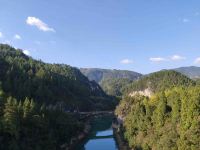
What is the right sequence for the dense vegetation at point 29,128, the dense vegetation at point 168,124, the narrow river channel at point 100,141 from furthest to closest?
the narrow river channel at point 100,141, the dense vegetation at point 29,128, the dense vegetation at point 168,124

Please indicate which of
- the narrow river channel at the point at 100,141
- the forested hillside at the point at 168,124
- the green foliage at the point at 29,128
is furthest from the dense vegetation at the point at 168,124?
the green foliage at the point at 29,128

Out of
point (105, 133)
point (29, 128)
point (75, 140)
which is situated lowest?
point (105, 133)

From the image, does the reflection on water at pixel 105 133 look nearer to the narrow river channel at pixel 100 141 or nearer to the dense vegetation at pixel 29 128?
the narrow river channel at pixel 100 141

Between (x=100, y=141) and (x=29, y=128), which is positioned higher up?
(x=29, y=128)

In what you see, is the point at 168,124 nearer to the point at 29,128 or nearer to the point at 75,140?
the point at 29,128

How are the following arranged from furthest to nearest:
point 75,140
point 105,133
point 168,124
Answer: point 105,133 < point 75,140 < point 168,124

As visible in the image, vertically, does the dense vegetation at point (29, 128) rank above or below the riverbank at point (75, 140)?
above

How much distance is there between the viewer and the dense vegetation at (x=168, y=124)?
68.9 m

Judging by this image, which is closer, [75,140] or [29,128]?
[29,128]

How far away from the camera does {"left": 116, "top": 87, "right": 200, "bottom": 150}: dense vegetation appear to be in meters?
68.9

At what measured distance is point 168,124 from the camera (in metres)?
78.1

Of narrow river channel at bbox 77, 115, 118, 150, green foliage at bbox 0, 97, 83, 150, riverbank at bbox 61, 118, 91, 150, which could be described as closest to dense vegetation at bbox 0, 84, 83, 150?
green foliage at bbox 0, 97, 83, 150

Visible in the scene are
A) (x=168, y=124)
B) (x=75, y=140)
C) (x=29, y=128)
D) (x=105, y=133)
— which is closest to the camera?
(x=168, y=124)

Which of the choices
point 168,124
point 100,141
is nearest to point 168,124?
point 168,124
